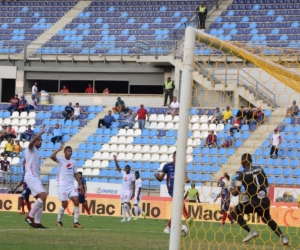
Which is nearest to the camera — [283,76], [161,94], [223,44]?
[223,44]

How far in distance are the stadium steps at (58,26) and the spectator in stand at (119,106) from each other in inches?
232

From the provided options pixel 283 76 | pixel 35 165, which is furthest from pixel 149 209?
pixel 283 76

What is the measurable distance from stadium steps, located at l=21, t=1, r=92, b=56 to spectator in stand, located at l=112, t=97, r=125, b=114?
589 cm

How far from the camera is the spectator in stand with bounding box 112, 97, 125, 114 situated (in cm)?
3462

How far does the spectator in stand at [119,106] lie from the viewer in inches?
1363

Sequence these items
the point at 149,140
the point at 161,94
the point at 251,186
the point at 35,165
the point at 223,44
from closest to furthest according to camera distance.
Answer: the point at 223,44 < the point at 251,186 < the point at 35,165 < the point at 149,140 < the point at 161,94

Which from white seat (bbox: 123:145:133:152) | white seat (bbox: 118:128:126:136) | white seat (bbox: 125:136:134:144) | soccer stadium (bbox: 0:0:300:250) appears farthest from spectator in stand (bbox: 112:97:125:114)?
white seat (bbox: 123:145:133:152)

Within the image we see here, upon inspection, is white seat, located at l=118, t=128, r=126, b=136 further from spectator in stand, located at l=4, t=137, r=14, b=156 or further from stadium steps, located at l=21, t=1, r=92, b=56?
stadium steps, located at l=21, t=1, r=92, b=56

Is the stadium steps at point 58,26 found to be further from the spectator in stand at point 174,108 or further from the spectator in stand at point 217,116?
the spectator in stand at point 217,116

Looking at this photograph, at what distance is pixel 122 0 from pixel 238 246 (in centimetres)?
2978

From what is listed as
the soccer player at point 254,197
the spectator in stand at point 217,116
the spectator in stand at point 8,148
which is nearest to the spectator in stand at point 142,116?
the spectator in stand at point 8,148

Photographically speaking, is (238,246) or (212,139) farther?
(212,139)

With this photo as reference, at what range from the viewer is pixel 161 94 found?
122 ft

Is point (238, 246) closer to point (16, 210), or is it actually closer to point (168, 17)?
point (16, 210)
